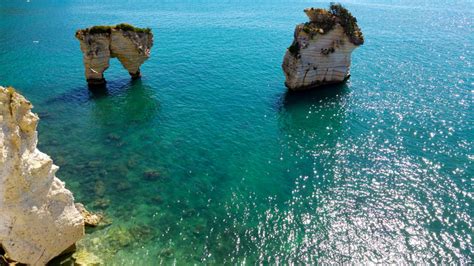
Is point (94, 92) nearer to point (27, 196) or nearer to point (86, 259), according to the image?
point (86, 259)

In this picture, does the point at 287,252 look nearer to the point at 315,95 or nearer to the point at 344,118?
the point at 344,118

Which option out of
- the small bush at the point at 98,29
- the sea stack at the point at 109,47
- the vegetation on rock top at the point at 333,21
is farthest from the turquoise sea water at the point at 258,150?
the small bush at the point at 98,29

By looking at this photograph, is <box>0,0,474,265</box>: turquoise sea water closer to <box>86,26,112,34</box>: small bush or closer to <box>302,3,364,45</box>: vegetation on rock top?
<box>302,3,364,45</box>: vegetation on rock top

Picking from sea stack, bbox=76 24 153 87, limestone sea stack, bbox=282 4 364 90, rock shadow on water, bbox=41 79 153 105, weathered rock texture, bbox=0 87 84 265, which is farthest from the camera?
sea stack, bbox=76 24 153 87

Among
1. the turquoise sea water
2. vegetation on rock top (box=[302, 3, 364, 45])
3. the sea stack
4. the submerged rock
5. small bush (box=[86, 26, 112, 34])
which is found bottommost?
the submerged rock

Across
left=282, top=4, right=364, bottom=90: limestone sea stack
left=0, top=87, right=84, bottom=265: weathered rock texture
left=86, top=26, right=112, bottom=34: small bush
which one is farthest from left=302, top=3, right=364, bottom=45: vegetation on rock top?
left=0, top=87, right=84, bottom=265: weathered rock texture

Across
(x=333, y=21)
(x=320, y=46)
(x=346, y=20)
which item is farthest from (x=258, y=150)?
(x=346, y=20)

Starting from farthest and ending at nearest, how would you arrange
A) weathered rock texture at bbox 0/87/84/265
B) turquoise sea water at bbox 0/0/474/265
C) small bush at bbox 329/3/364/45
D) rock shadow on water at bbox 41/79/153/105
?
small bush at bbox 329/3/364/45
rock shadow on water at bbox 41/79/153/105
turquoise sea water at bbox 0/0/474/265
weathered rock texture at bbox 0/87/84/265
